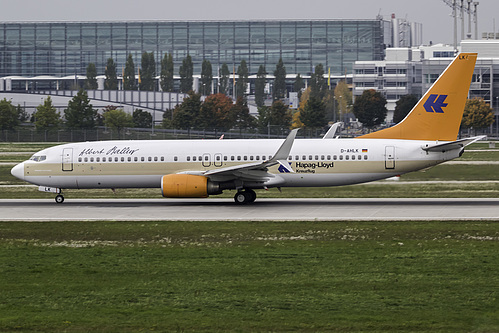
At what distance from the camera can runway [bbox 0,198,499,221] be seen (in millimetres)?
33562

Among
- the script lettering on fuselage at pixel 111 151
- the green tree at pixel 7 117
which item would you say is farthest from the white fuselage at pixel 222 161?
the green tree at pixel 7 117

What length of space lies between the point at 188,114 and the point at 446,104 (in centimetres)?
7658

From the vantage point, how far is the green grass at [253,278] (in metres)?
16.4

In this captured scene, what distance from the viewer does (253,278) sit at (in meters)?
20.6

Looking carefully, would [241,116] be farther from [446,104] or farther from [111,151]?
[446,104]

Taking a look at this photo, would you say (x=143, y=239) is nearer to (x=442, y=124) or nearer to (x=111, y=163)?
(x=111, y=163)

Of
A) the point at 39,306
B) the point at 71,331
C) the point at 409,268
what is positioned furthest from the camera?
the point at 409,268

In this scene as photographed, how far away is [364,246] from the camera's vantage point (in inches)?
1001

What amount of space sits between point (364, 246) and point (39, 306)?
1131cm

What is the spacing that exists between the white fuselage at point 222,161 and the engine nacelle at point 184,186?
104 centimetres

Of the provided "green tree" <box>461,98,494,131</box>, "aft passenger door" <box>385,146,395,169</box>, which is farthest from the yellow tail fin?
"green tree" <box>461,98,494,131</box>

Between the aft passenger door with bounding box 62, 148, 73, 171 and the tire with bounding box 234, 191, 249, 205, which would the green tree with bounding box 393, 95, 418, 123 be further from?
the aft passenger door with bounding box 62, 148, 73, 171

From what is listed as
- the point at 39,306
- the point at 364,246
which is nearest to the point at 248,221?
the point at 364,246

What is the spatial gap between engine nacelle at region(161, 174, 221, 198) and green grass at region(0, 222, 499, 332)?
7.14 meters
